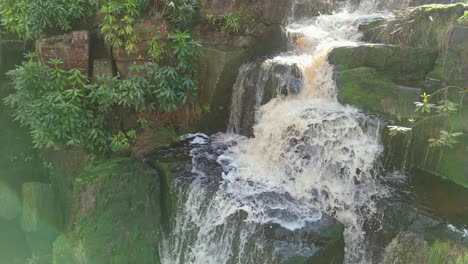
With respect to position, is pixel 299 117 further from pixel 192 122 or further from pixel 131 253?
pixel 131 253

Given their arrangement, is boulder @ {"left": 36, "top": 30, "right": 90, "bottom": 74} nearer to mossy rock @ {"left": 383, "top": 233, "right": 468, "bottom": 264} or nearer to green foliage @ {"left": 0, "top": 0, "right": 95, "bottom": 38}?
green foliage @ {"left": 0, "top": 0, "right": 95, "bottom": 38}

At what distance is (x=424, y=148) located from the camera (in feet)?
18.3

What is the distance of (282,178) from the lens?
219 inches

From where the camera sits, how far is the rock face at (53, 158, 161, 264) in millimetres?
5137

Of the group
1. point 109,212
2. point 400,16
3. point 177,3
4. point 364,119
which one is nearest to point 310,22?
point 400,16

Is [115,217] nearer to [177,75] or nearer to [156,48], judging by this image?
[177,75]

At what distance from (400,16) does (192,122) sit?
4.12 m

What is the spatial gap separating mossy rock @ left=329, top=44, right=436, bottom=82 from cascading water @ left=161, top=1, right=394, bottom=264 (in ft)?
1.16

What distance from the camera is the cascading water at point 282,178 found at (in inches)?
188

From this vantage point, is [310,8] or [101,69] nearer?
[101,69]

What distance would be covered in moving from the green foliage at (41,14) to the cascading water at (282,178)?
2980 millimetres

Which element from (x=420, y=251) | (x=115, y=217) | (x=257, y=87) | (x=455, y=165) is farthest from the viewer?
(x=257, y=87)

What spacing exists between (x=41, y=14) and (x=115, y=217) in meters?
3.64

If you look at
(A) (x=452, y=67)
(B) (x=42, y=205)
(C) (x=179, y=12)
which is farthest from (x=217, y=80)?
(A) (x=452, y=67)
